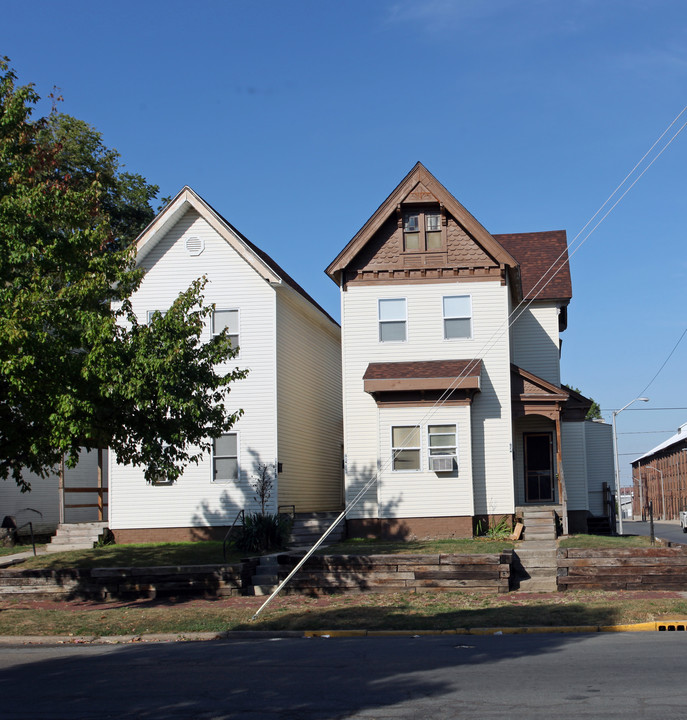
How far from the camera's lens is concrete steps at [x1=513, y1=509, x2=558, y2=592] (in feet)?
57.7

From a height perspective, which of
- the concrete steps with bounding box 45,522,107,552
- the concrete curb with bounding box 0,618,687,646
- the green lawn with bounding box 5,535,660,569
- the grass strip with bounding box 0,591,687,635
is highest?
the concrete steps with bounding box 45,522,107,552

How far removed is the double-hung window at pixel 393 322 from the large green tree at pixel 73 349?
7.70 meters

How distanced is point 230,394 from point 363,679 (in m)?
16.1

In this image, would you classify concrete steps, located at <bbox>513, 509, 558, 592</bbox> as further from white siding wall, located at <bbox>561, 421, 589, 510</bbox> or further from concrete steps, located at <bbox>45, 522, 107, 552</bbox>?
concrete steps, located at <bbox>45, 522, 107, 552</bbox>

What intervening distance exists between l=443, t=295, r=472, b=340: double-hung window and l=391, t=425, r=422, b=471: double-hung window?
3.01 meters

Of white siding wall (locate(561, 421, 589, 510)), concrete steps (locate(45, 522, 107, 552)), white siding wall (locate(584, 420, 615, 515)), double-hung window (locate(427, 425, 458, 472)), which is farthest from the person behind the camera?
white siding wall (locate(584, 420, 615, 515))

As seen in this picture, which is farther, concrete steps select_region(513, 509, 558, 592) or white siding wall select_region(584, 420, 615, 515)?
white siding wall select_region(584, 420, 615, 515)

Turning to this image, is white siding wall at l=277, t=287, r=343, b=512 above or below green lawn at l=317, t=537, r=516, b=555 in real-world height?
above

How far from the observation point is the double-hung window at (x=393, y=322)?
25.0m

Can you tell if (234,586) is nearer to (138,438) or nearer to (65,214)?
(138,438)

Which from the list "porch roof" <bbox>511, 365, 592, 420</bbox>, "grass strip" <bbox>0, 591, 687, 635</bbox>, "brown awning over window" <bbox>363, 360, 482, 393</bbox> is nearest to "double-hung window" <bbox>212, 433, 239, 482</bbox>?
"brown awning over window" <bbox>363, 360, 482, 393</bbox>

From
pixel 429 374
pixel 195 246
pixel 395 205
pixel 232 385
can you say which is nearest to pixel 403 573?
pixel 429 374

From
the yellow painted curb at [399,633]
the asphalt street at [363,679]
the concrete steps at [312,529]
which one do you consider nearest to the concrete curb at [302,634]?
the yellow painted curb at [399,633]

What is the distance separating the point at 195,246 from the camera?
25.8 metres
